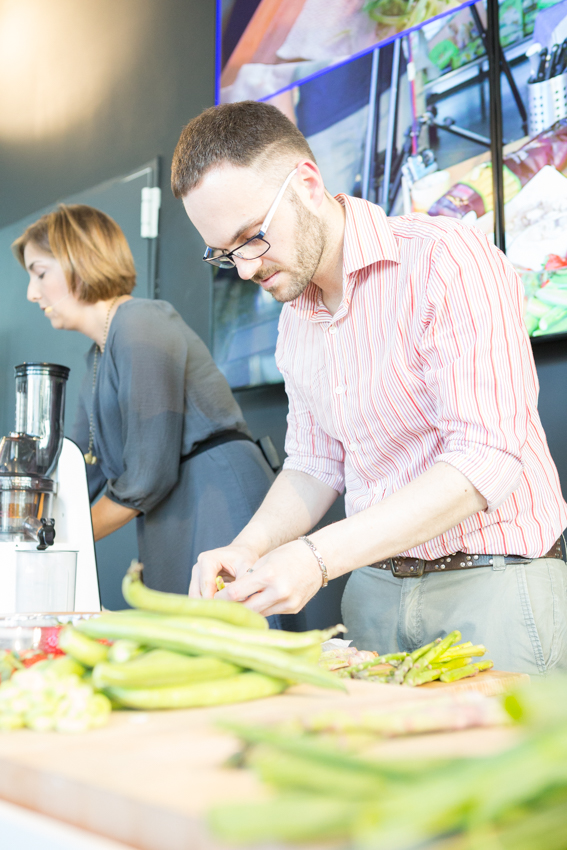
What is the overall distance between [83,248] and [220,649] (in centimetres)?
164

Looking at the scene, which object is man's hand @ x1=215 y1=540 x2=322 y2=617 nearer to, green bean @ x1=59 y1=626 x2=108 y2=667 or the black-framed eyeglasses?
green bean @ x1=59 y1=626 x2=108 y2=667

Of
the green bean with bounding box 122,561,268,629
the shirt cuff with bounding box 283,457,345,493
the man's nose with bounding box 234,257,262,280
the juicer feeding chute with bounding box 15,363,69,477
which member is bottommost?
the green bean with bounding box 122,561,268,629

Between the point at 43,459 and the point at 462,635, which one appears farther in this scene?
the point at 43,459

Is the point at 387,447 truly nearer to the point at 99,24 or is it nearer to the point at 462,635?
the point at 462,635

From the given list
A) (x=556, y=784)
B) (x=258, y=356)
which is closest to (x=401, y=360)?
(x=556, y=784)

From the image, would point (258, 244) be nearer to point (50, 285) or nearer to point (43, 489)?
point (43, 489)

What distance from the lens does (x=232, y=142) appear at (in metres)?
1.32

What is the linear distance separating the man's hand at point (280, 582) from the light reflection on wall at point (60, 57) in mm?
3136

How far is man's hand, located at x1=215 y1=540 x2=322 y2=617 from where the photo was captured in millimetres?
1043

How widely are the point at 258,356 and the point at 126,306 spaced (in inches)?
31.4

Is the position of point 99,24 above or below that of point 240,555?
above

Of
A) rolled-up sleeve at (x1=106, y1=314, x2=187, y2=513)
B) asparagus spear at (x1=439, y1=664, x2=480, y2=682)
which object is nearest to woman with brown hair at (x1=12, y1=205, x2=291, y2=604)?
rolled-up sleeve at (x1=106, y1=314, x2=187, y2=513)

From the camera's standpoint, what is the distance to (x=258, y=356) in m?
2.78

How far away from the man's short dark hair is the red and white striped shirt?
17 cm
